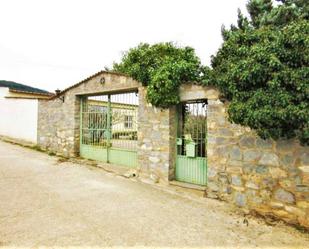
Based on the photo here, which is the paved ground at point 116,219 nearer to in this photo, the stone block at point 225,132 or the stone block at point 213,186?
the stone block at point 213,186

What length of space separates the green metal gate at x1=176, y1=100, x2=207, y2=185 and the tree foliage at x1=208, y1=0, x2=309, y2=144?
5.52 feet

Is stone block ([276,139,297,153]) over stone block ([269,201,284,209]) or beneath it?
over

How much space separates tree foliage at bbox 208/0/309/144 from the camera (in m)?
4.33

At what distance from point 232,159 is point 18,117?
12.7 metres

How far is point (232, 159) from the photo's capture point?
18.9ft

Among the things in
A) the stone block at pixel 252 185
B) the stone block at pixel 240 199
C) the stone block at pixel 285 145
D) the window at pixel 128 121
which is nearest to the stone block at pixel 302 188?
the stone block at pixel 285 145

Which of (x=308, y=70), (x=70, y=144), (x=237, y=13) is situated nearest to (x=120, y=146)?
(x=70, y=144)

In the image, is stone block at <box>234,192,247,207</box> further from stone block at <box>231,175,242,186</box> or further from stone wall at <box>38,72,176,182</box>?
stone wall at <box>38,72,176,182</box>

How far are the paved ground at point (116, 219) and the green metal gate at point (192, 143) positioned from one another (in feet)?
2.78

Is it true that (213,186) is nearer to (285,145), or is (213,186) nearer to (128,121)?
(285,145)

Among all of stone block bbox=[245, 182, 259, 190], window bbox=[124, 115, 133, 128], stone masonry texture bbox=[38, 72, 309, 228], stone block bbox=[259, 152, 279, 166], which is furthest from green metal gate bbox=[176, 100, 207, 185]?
window bbox=[124, 115, 133, 128]

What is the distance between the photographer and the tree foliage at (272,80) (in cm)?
433

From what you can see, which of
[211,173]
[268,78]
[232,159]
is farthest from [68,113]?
[268,78]

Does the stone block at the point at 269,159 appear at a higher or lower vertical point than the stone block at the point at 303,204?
higher
